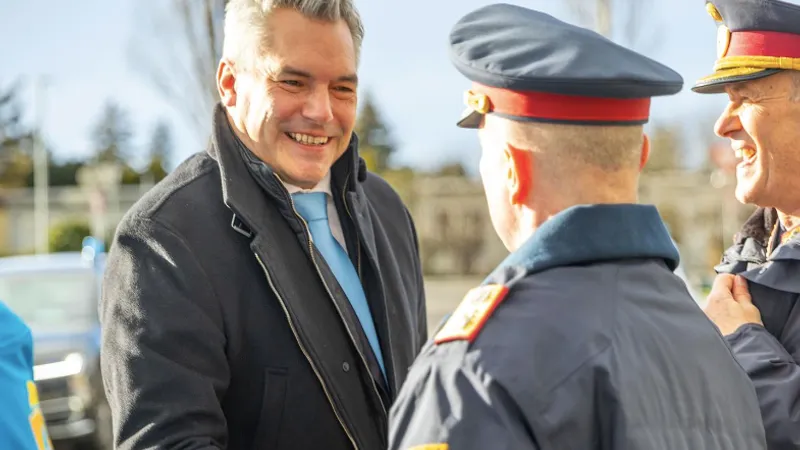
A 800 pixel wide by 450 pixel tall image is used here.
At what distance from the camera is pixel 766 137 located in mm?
2574

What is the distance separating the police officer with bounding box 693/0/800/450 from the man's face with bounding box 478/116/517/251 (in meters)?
0.84

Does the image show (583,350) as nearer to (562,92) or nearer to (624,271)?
(624,271)

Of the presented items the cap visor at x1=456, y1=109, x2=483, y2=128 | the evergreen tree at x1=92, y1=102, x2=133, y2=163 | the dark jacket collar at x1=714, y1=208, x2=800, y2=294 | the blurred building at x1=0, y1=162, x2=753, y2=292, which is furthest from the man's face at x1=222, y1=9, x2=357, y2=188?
the evergreen tree at x1=92, y1=102, x2=133, y2=163

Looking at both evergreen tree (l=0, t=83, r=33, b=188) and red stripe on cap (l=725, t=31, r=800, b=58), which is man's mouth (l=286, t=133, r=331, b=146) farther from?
evergreen tree (l=0, t=83, r=33, b=188)

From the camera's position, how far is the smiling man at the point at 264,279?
236cm

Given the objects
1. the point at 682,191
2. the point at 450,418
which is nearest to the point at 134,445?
the point at 450,418

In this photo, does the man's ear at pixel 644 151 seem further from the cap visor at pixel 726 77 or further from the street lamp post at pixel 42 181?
Answer: the street lamp post at pixel 42 181

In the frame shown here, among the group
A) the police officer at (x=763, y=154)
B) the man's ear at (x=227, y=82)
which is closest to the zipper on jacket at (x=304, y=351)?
the man's ear at (x=227, y=82)

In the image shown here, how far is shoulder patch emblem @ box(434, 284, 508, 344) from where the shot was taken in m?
1.68

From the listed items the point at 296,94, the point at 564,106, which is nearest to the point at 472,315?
the point at 564,106

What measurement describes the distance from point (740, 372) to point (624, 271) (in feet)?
1.17

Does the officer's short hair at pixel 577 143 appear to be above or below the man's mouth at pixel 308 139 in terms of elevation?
above

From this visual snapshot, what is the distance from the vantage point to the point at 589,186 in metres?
1.78

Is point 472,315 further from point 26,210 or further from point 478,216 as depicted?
point 26,210
